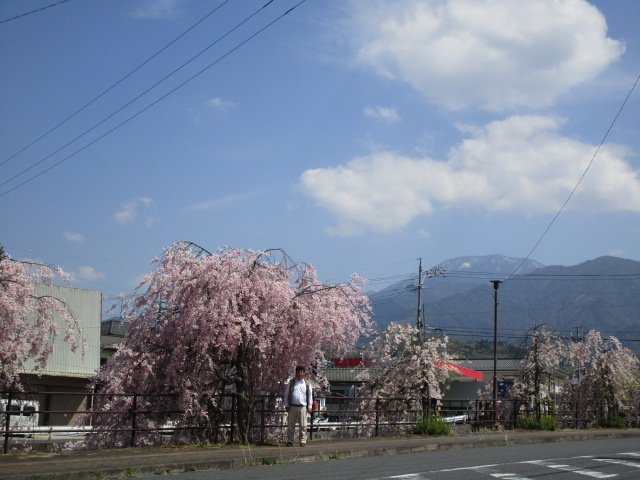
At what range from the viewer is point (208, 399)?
1834 centimetres

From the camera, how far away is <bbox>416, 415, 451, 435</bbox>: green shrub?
21719 millimetres

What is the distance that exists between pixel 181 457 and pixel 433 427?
9.37m

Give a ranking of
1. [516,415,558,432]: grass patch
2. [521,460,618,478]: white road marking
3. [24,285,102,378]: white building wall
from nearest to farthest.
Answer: [521,460,618,478]: white road marking, [516,415,558,432]: grass patch, [24,285,102,378]: white building wall

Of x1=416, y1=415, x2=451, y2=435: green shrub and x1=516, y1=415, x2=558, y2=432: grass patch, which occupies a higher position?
x1=416, y1=415, x2=451, y2=435: green shrub

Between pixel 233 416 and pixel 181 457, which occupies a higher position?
pixel 233 416

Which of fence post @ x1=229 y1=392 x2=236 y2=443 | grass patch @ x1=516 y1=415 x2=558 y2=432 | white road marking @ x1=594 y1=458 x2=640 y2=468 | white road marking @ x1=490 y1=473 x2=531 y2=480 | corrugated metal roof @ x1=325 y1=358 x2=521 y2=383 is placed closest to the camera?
white road marking @ x1=490 y1=473 x2=531 y2=480

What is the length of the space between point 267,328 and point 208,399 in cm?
240

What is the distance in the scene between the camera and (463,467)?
14.0 m

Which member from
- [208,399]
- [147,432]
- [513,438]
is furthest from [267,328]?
[513,438]

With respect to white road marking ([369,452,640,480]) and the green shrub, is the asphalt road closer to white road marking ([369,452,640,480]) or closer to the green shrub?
white road marking ([369,452,640,480])

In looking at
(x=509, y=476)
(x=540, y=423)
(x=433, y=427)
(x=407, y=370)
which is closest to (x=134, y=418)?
(x=509, y=476)

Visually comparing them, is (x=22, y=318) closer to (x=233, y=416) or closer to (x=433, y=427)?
(x=233, y=416)

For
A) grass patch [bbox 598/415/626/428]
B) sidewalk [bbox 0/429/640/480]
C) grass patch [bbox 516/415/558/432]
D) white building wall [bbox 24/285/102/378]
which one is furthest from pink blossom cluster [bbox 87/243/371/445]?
white building wall [bbox 24/285/102/378]

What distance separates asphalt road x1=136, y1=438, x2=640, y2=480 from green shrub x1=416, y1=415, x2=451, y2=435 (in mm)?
3624
